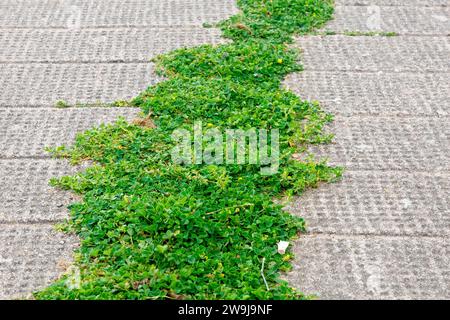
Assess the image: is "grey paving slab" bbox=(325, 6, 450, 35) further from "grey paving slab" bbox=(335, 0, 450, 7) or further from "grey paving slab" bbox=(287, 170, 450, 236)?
"grey paving slab" bbox=(287, 170, 450, 236)

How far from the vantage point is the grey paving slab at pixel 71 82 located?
4500mm

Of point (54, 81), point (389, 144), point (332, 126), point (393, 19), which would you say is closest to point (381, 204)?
point (389, 144)

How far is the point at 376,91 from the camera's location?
462cm

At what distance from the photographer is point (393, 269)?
3.14m

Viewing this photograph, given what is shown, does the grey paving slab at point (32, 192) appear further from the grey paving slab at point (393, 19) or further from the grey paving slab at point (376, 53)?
the grey paving slab at point (393, 19)

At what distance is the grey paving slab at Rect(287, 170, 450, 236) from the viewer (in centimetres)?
341

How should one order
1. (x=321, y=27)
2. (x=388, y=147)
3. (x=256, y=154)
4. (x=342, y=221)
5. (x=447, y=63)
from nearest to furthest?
(x=342, y=221), (x=256, y=154), (x=388, y=147), (x=447, y=63), (x=321, y=27)

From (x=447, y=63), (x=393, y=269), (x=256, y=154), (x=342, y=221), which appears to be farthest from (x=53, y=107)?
(x=447, y=63)

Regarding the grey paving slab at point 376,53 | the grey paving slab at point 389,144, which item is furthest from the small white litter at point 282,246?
the grey paving slab at point 376,53

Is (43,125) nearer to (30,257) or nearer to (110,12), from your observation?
(30,257)
